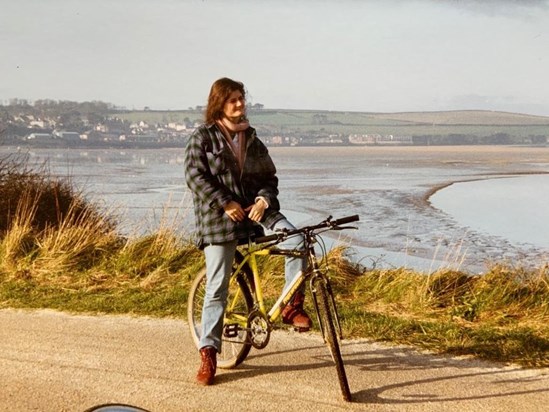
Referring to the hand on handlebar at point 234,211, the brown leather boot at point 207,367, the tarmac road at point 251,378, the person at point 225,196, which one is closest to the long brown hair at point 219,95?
the person at point 225,196

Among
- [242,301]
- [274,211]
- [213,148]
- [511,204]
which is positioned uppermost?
[213,148]

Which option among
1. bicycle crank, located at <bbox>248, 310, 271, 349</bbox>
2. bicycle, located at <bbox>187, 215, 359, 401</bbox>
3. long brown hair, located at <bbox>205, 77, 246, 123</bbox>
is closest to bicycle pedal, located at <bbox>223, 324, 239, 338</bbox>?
bicycle, located at <bbox>187, 215, 359, 401</bbox>

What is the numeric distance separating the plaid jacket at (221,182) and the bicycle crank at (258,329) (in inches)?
24.2

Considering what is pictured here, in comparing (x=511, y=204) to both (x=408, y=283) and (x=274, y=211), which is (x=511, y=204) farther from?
(x=274, y=211)

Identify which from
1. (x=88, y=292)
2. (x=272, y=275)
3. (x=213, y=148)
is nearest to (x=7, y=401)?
(x=213, y=148)

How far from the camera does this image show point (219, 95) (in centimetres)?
594

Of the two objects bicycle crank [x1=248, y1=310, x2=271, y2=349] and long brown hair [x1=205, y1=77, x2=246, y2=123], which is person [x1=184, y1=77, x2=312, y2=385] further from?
bicycle crank [x1=248, y1=310, x2=271, y2=349]

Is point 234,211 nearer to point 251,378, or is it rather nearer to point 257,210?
point 257,210

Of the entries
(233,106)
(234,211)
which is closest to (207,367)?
(234,211)

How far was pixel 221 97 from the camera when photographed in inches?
233

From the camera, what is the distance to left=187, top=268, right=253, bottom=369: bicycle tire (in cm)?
635

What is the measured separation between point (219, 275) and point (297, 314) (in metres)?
0.63

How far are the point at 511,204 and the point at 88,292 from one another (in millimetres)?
17925

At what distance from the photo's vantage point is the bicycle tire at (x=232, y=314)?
20.8 ft
